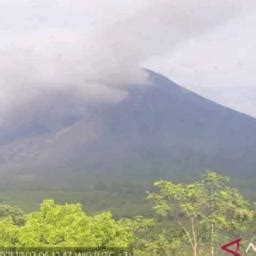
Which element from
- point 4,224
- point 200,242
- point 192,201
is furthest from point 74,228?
point 200,242

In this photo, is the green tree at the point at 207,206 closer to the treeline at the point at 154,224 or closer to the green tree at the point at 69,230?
the treeline at the point at 154,224

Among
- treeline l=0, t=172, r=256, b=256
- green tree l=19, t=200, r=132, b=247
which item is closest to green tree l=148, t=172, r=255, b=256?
treeline l=0, t=172, r=256, b=256

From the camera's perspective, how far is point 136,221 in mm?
28844

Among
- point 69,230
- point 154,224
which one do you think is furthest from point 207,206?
point 69,230

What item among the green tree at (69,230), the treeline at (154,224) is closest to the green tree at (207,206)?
the treeline at (154,224)

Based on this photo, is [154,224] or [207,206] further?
[154,224]

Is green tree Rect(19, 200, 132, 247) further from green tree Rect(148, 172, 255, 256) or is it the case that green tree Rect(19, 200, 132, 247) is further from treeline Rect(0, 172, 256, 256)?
green tree Rect(148, 172, 255, 256)

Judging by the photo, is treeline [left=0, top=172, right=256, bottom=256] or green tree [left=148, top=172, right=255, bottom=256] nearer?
treeline [left=0, top=172, right=256, bottom=256]

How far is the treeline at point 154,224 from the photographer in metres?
24.5

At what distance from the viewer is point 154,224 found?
28.5m

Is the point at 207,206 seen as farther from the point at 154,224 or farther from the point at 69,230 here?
the point at 69,230

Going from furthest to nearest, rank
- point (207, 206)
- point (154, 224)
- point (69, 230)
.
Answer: point (154, 224) < point (207, 206) < point (69, 230)

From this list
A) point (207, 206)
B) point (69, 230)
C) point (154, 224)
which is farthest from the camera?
point (154, 224)

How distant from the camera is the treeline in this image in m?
24.5
